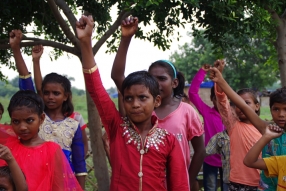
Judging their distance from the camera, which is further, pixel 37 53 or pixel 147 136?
pixel 37 53

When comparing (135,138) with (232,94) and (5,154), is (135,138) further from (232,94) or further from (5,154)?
(232,94)

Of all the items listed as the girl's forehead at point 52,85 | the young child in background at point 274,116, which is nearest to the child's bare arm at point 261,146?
the young child in background at point 274,116

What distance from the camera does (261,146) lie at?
8.45 ft

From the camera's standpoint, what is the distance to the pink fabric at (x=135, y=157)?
2305 millimetres

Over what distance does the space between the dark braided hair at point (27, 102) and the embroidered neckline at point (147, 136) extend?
1.90 feet

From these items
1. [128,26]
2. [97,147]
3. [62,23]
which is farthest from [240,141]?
[62,23]

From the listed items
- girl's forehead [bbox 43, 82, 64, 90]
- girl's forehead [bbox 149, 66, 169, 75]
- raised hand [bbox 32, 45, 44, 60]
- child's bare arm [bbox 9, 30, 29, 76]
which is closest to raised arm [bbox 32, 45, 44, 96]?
raised hand [bbox 32, 45, 44, 60]

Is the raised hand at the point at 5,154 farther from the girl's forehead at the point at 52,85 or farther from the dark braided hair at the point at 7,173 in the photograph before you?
the girl's forehead at the point at 52,85

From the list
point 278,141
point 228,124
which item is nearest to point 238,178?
point 228,124

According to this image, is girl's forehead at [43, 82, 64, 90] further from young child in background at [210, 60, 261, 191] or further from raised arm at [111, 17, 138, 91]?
young child in background at [210, 60, 261, 191]

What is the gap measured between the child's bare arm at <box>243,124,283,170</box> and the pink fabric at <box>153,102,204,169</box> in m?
0.45

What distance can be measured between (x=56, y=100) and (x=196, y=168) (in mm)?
1216

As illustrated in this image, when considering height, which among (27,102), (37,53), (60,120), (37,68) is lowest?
(60,120)

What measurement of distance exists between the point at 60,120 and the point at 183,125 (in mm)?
993
